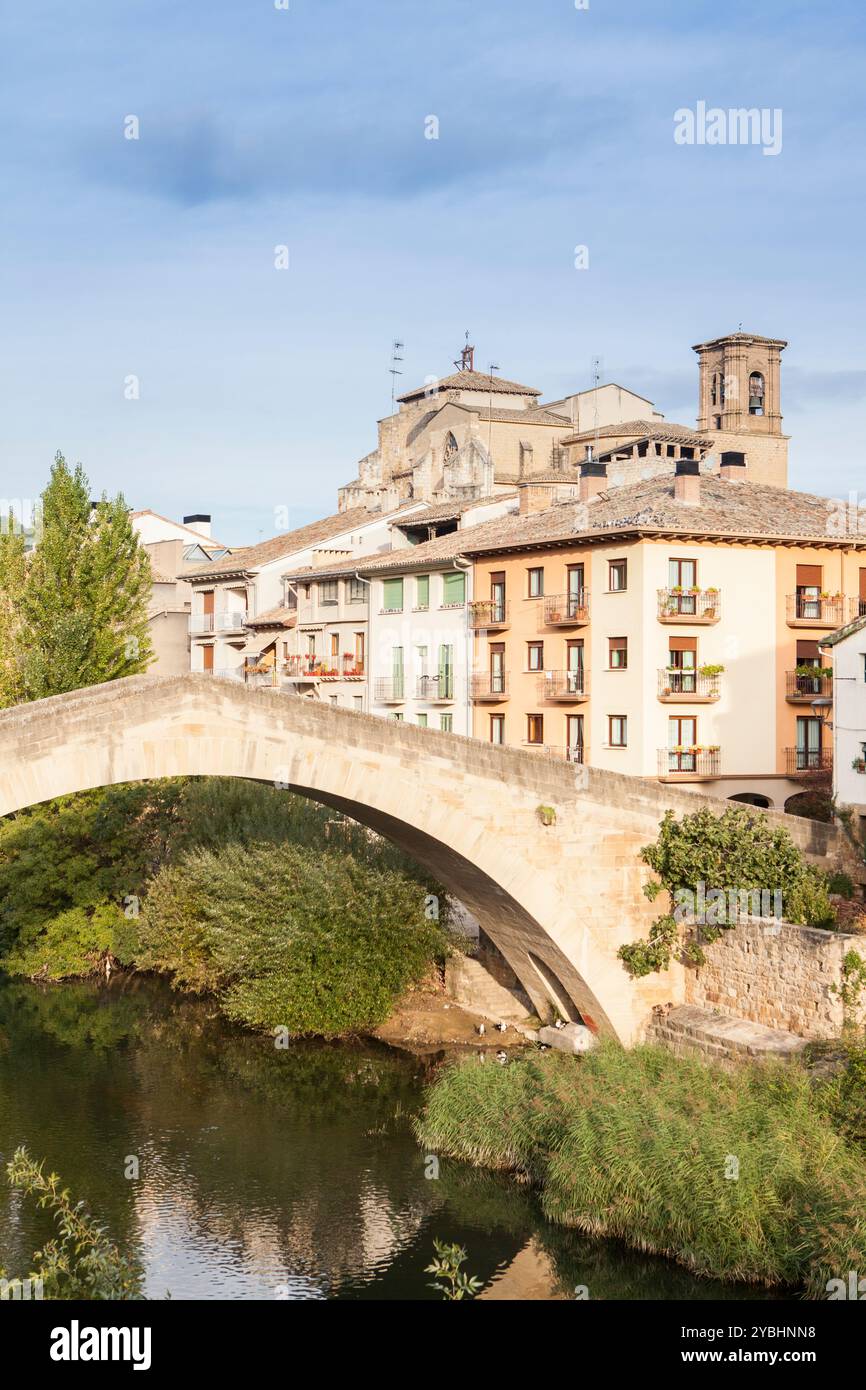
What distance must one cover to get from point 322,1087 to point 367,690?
61.8 feet

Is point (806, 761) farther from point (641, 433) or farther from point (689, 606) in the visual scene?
point (641, 433)

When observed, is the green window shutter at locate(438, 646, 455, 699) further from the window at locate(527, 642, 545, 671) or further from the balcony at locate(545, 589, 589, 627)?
the balcony at locate(545, 589, 589, 627)

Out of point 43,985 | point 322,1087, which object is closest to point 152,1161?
point 322,1087

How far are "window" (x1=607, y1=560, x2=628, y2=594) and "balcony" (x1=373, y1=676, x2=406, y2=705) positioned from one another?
8.31 metres

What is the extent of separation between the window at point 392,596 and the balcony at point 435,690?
2.36 meters

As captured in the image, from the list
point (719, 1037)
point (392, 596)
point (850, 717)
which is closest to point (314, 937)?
point (719, 1037)

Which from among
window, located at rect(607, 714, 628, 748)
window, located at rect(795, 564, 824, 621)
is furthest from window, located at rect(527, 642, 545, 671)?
window, located at rect(795, 564, 824, 621)

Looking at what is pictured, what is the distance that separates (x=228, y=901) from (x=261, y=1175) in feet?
24.6

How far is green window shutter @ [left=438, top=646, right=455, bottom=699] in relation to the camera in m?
37.5

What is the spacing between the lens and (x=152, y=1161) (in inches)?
762

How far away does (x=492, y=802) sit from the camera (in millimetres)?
20875

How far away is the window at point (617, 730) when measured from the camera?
1262 inches

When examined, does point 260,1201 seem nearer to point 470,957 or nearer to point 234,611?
point 470,957

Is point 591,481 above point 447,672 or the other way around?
above
